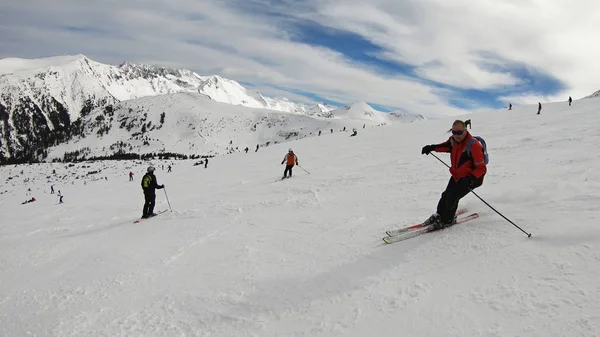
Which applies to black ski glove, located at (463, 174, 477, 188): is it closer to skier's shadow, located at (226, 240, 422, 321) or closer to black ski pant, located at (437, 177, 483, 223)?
black ski pant, located at (437, 177, 483, 223)

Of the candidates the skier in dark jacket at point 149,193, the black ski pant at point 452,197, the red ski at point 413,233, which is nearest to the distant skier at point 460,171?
the black ski pant at point 452,197

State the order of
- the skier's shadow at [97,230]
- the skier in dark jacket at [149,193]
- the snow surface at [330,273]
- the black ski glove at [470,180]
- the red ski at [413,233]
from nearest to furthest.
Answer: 1. the snow surface at [330,273]
2. the black ski glove at [470,180]
3. the red ski at [413,233]
4. the skier's shadow at [97,230]
5. the skier in dark jacket at [149,193]

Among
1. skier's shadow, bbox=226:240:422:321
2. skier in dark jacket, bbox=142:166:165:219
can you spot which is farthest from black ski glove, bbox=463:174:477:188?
skier in dark jacket, bbox=142:166:165:219

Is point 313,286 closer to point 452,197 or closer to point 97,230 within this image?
point 452,197

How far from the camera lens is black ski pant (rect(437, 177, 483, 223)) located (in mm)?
6285

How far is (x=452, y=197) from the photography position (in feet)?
20.9

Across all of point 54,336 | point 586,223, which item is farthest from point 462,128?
point 54,336

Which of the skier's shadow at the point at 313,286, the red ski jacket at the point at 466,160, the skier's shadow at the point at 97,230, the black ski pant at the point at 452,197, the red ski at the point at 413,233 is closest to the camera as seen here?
the skier's shadow at the point at 313,286

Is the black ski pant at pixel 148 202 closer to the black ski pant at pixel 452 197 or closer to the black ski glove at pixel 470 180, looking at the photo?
the black ski pant at pixel 452 197

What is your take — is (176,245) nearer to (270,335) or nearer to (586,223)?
(270,335)

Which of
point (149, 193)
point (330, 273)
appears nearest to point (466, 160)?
point (330, 273)

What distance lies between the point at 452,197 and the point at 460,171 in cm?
50

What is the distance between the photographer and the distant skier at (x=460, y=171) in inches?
237

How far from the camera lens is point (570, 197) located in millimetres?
6883
